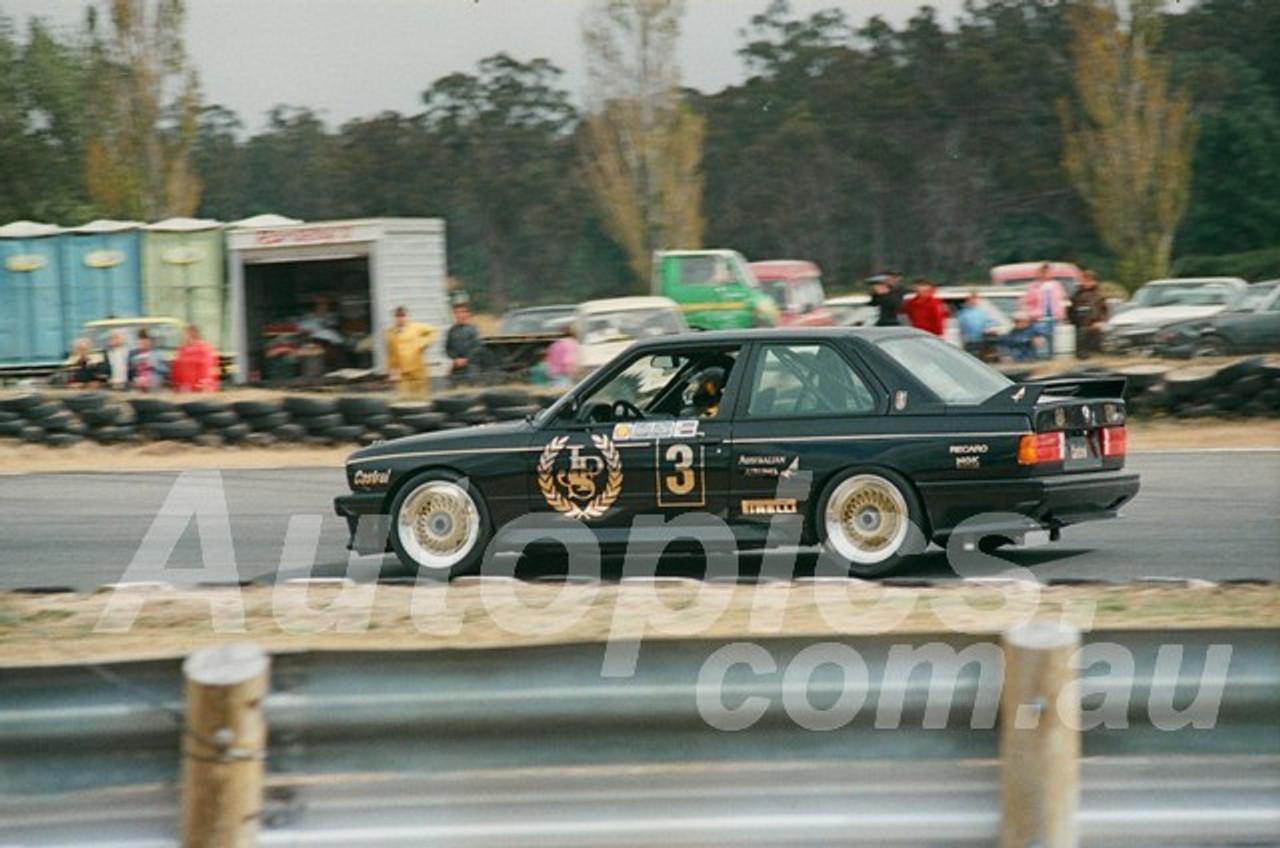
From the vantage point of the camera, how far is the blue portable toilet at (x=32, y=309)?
28625 mm

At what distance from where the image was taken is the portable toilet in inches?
1102

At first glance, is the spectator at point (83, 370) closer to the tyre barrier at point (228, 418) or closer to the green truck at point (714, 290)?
the tyre barrier at point (228, 418)

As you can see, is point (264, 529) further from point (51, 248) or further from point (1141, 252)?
point (1141, 252)

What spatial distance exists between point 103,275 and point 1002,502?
2247 cm

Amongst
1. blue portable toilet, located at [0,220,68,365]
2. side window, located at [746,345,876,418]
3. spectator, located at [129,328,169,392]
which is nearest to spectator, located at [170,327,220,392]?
spectator, located at [129,328,169,392]

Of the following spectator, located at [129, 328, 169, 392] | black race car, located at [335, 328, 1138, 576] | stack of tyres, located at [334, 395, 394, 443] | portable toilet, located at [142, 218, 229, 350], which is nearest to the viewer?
black race car, located at [335, 328, 1138, 576]

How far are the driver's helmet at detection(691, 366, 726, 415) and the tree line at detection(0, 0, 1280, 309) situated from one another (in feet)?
106

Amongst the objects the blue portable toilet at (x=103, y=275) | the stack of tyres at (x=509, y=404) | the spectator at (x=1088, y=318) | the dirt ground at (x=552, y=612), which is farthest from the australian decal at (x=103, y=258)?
the dirt ground at (x=552, y=612)

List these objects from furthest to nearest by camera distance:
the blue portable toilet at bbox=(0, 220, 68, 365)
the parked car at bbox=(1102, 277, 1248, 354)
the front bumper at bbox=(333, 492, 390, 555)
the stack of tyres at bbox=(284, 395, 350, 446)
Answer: the blue portable toilet at bbox=(0, 220, 68, 365) < the parked car at bbox=(1102, 277, 1248, 354) < the stack of tyres at bbox=(284, 395, 350, 446) < the front bumper at bbox=(333, 492, 390, 555)

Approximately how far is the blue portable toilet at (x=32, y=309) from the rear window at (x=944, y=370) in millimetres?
21850

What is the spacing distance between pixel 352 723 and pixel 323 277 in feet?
77.5

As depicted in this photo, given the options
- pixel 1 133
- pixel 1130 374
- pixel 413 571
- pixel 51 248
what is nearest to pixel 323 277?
pixel 51 248

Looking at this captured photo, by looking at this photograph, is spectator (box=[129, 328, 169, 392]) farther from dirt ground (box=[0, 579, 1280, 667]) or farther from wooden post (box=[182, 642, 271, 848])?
wooden post (box=[182, 642, 271, 848])

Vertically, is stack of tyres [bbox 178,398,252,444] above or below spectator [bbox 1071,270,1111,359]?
below
